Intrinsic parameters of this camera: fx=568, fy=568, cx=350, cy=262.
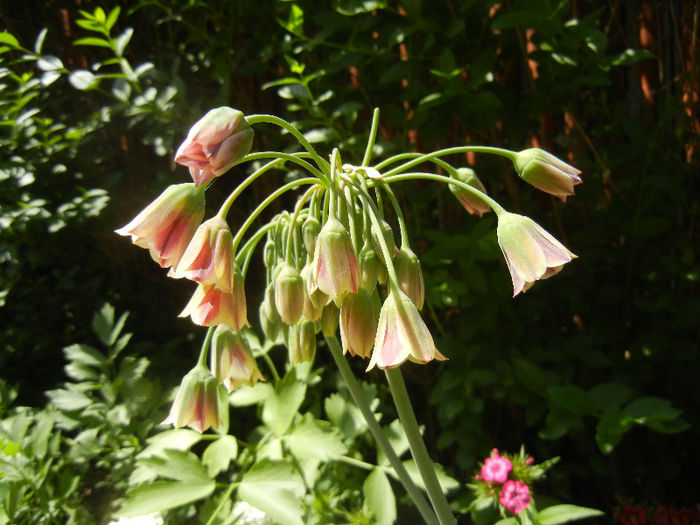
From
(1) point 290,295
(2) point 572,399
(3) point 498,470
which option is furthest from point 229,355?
(2) point 572,399

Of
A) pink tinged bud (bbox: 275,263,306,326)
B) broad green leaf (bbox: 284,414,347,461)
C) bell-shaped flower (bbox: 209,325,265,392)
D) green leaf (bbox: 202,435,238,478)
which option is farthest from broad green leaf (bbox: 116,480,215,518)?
pink tinged bud (bbox: 275,263,306,326)

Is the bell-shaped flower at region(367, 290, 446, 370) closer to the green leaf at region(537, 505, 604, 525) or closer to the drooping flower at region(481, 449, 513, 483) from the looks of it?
the green leaf at region(537, 505, 604, 525)

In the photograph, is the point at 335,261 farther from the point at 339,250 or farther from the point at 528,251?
the point at 528,251

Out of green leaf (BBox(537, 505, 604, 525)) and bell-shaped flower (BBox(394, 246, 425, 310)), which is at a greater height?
bell-shaped flower (BBox(394, 246, 425, 310))

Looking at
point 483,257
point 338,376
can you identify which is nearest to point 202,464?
point 338,376

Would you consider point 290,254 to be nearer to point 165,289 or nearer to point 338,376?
point 338,376

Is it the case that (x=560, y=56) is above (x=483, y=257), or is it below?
above
